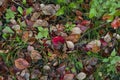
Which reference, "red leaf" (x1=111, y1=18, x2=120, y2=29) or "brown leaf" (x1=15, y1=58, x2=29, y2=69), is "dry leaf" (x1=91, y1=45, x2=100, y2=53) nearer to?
"red leaf" (x1=111, y1=18, x2=120, y2=29)

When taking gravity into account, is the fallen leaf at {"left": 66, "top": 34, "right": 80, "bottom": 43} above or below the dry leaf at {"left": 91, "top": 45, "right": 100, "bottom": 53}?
above

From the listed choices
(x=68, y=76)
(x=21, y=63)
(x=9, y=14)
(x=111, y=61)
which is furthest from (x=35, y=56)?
(x=111, y=61)

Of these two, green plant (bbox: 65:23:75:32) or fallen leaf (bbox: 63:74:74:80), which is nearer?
fallen leaf (bbox: 63:74:74:80)

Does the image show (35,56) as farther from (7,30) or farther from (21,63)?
(7,30)

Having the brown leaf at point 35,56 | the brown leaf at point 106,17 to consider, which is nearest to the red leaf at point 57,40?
the brown leaf at point 35,56

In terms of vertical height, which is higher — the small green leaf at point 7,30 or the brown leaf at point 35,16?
the brown leaf at point 35,16

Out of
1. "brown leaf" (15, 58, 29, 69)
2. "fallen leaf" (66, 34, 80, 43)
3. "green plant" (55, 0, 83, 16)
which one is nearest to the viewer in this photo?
"brown leaf" (15, 58, 29, 69)

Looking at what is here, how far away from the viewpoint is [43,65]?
2.27 metres

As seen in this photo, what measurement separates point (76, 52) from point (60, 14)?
13.0 inches

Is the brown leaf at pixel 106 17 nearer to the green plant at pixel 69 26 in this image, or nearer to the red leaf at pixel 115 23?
the red leaf at pixel 115 23

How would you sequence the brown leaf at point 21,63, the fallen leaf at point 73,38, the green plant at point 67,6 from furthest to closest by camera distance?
the green plant at point 67,6
the fallen leaf at point 73,38
the brown leaf at point 21,63

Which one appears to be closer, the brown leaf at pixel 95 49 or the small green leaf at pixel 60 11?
the brown leaf at pixel 95 49

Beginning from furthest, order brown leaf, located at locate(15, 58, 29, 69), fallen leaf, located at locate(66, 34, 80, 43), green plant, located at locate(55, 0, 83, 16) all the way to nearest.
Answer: green plant, located at locate(55, 0, 83, 16) < fallen leaf, located at locate(66, 34, 80, 43) < brown leaf, located at locate(15, 58, 29, 69)

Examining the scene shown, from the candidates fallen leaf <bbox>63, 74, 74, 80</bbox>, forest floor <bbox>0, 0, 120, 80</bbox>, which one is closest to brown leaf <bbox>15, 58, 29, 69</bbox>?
forest floor <bbox>0, 0, 120, 80</bbox>
